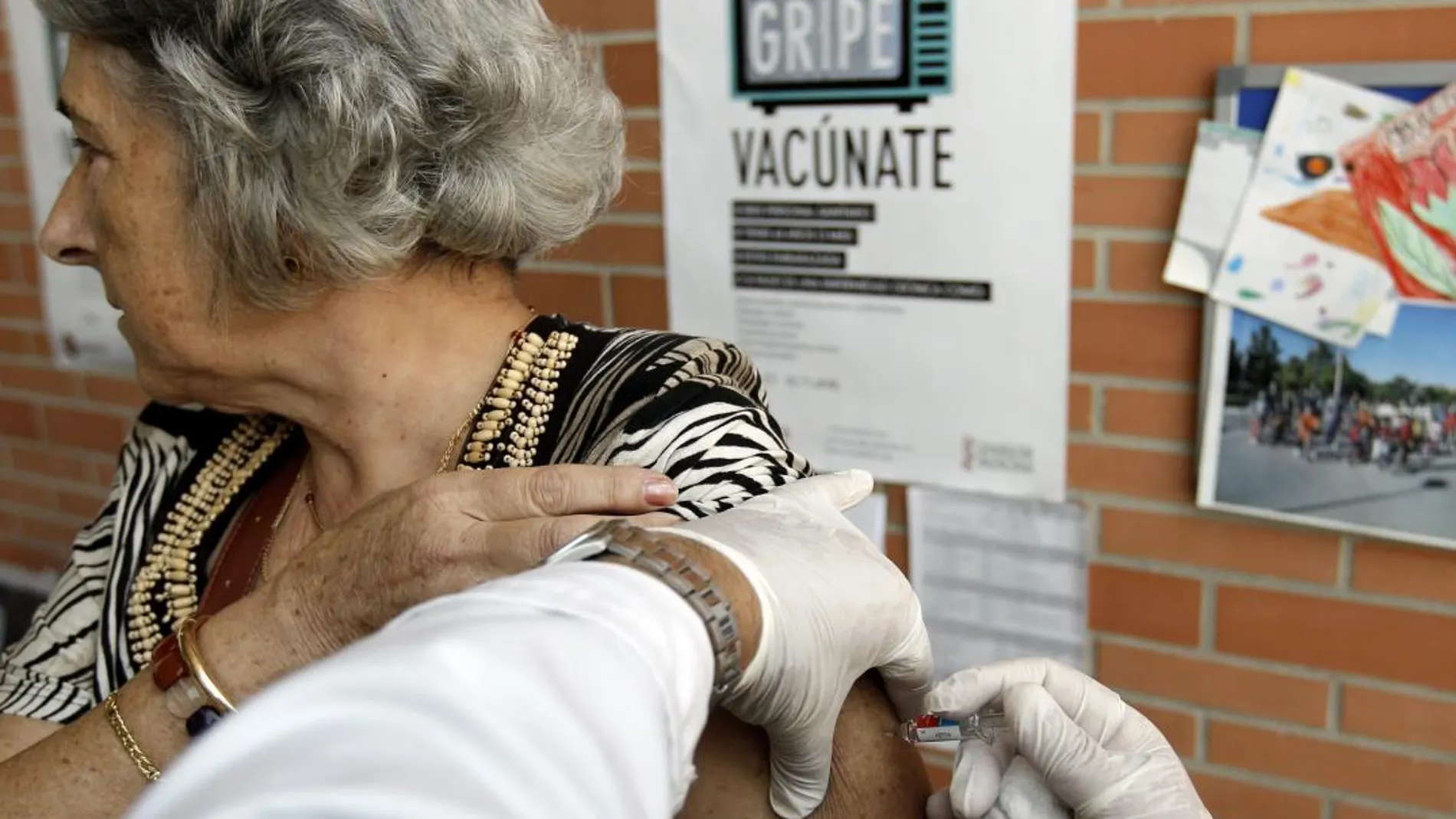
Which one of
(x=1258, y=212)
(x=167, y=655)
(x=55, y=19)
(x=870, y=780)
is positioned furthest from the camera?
(x=1258, y=212)

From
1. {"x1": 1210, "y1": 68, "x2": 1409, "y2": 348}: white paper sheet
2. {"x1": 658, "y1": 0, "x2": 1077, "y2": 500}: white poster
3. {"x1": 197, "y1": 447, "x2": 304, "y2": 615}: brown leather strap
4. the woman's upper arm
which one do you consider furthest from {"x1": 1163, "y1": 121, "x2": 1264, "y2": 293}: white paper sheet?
the woman's upper arm

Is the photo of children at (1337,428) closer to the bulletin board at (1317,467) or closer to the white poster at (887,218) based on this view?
the bulletin board at (1317,467)

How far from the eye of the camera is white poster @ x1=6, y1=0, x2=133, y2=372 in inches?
99.9

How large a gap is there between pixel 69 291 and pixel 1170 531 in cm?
224

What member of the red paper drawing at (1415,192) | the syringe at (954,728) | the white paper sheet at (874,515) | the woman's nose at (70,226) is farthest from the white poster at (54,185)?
the red paper drawing at (1415,192)

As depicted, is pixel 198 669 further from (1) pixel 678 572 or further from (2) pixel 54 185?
(2) pixel 54 185

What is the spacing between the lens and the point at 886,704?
3.09 feet

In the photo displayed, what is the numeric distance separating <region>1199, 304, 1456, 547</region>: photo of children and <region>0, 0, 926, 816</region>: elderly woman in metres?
0.73

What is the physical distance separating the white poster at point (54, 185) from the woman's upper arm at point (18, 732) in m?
1.33

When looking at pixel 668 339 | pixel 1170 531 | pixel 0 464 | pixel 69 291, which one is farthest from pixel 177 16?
pixel 0 464

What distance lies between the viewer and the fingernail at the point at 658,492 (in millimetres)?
871

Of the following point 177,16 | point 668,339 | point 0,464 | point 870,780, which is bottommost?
point 0,464

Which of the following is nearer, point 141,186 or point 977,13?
point 141,186

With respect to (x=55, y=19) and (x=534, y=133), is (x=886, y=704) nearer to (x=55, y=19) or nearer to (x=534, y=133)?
(x=534, y=133)
